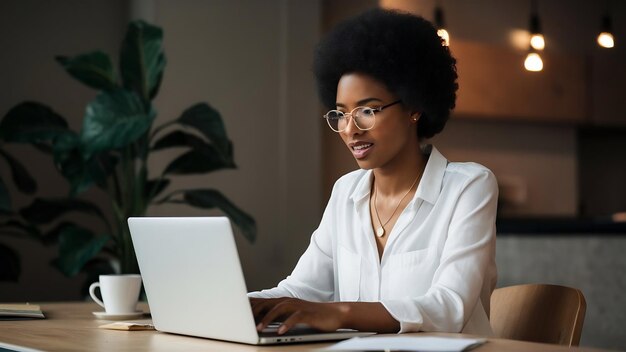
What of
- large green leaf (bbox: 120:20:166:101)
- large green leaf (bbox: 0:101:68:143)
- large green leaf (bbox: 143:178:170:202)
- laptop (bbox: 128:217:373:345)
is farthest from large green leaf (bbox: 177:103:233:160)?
laptop (bbox: 128:217:373:345)

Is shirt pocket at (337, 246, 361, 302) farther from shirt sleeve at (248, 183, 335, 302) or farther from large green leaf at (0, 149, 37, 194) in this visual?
large green leaf at (0, 149, 37, 194)

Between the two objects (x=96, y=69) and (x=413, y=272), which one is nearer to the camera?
(x=413, y=272)

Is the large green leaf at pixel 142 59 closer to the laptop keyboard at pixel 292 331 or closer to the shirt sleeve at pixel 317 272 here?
the shirt sleeve at pixel 317 272

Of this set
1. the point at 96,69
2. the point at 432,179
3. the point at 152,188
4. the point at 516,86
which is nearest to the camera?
the point at 432,179

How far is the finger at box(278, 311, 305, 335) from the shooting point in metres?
1.49

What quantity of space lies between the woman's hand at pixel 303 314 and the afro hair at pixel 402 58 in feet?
2.12

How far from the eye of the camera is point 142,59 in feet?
13.6

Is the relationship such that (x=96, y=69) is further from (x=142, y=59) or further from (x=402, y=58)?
(x=402, y=58)

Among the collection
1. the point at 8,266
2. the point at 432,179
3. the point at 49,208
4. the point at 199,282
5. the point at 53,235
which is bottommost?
the point at 8,266

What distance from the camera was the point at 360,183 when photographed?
227cm

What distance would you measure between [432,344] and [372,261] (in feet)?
2.70

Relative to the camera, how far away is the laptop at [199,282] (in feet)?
4.89

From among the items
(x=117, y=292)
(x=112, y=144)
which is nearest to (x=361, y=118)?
(x=117, y=292)

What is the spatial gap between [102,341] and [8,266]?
2616mm
